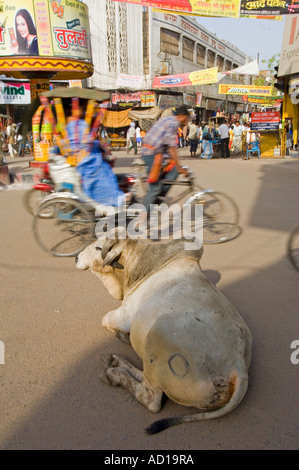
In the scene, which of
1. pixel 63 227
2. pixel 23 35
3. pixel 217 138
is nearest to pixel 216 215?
pixel 63 227

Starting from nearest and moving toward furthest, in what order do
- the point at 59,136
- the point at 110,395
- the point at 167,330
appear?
the point at 167,330 → the point at 110,395 → the point at 59,136

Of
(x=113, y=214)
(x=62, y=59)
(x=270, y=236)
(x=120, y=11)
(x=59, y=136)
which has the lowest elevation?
(x=270, y=236)

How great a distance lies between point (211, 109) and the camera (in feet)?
120

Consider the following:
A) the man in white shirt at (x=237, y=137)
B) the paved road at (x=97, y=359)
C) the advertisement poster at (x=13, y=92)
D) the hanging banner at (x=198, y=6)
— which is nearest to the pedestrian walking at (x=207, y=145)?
the man in white shirt at (x=237, y=137)

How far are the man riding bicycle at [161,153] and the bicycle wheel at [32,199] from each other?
1796 millimetres

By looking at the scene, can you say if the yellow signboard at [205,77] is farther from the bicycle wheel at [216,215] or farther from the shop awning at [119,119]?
the bicycle wheel at [216,215]

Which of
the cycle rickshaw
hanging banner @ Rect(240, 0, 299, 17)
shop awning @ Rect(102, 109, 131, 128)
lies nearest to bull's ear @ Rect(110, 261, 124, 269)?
the cycle rickshaw

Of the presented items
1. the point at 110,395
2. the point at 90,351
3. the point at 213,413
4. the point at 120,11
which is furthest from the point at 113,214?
the point at 120,11

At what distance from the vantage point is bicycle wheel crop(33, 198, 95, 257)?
178 inches

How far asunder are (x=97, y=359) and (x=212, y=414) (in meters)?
1.01

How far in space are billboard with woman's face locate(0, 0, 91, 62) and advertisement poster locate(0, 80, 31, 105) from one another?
9561 millimetres

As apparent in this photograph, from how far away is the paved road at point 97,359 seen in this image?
80.0 inches

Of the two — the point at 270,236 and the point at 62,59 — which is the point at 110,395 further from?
the point at 62,59
